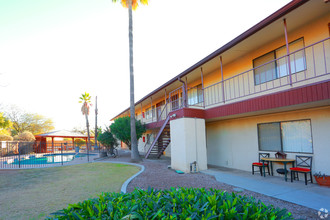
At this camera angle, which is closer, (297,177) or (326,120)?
(326,120)

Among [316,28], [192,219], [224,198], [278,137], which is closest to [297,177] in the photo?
[278,137]

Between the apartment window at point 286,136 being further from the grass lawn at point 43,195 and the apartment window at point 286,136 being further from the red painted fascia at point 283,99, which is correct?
the grass lawn at point 43,195

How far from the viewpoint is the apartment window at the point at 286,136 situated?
24.7 feet

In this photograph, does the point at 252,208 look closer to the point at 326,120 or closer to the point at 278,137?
the point at 326,120

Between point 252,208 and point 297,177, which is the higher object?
point 252,208

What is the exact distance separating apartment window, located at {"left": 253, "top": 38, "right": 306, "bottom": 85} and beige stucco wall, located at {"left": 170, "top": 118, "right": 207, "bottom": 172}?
11.7 ft

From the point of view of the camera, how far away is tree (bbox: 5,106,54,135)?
4043cm

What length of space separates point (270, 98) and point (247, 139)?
11.0ft

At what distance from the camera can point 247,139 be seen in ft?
32.6

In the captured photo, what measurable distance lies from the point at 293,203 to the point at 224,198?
11.1 ft

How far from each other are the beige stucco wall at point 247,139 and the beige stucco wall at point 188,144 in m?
1.90

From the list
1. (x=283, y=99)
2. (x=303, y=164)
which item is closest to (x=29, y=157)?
(x=283, y=99)

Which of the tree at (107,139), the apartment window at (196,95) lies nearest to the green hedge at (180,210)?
the apartment window at (196,95)

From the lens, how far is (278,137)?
28.0 ft
